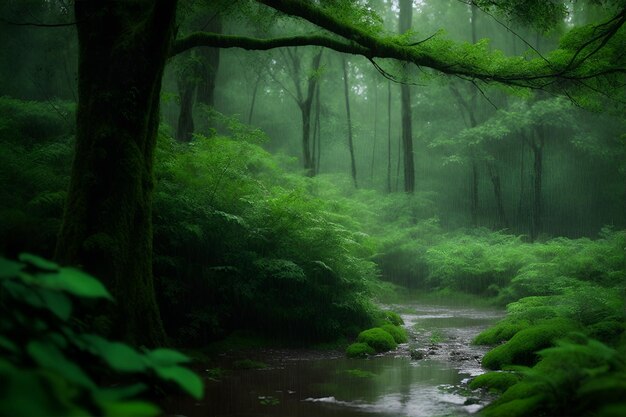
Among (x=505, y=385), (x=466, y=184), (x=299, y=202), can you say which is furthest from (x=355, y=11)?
(x=466, y=184)

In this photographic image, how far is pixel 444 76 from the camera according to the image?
11.9 metres

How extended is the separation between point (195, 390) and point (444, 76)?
11262 mm

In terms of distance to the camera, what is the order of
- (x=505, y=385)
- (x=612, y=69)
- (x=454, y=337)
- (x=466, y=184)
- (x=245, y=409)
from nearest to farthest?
(x=245, y=409) → (x=505, y=385) → (x=612, y=69) → (x=454, y=337) → (x=466, y=184)

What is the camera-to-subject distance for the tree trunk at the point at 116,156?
6.68 m

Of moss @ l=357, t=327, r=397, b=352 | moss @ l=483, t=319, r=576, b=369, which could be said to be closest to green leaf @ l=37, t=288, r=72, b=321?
moss @ l=483, t=319, r=576, b=369

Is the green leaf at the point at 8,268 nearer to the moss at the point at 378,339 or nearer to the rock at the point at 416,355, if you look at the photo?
the rock at the point at 416,355

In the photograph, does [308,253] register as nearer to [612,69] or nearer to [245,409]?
[245,409]

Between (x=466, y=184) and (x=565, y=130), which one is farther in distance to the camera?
(x=466, y=184)

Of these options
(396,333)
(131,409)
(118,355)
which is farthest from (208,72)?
(131,409)

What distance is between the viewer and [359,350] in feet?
34.7

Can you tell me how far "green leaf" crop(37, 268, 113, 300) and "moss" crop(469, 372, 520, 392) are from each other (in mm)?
6771

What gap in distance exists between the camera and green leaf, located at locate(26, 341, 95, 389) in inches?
64.1

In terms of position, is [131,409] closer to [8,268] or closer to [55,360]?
[55,360]

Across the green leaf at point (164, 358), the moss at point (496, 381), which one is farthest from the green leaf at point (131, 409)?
the moss at point (496, 381)
